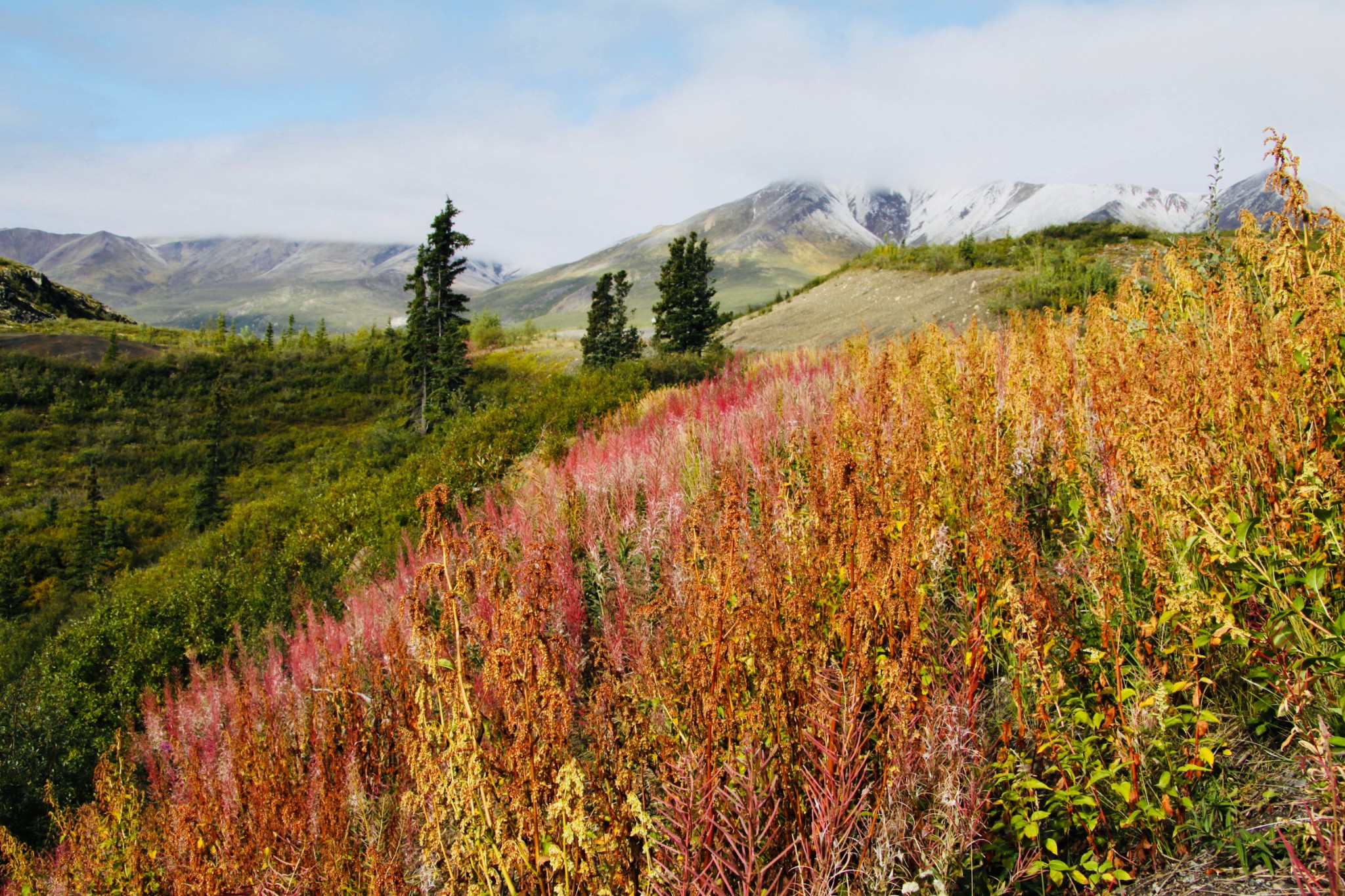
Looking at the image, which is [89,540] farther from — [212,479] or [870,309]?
[870,309]

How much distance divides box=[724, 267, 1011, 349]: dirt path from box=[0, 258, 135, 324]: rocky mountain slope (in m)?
42.9

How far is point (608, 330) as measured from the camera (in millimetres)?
30000

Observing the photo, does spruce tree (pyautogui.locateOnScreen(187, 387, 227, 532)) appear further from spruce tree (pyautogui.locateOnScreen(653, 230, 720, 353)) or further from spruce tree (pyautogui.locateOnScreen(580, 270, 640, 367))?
spruce tree (pyautogui.locateOnScreen(653, 230, 720, 353))

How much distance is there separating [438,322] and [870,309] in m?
16.4

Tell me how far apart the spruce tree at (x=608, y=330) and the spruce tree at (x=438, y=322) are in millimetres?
5170

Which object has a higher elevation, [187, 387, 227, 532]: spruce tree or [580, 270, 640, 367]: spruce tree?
→ [580, 270, 640, 367]: spruce tree

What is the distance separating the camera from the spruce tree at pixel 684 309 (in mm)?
23797

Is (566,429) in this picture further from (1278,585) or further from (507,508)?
(1278,585)

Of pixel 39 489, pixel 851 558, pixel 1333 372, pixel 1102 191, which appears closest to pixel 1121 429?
pixel 1333 372

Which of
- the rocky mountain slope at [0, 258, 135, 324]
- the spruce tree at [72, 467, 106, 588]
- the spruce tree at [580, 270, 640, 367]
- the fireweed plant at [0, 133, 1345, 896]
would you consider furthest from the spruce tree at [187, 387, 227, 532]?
the rocky mountain slope at [0, 258, 135, 324]

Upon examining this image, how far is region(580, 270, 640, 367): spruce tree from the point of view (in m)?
27.5

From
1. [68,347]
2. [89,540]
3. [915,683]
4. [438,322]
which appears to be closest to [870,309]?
[438,322]

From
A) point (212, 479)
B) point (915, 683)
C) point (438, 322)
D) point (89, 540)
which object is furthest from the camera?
point (438, 322)

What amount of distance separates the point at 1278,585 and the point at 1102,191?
239205mm
